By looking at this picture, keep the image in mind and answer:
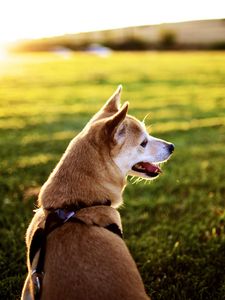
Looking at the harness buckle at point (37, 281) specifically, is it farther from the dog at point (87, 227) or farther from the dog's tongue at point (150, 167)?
the dog's tongue at point (150, 167)

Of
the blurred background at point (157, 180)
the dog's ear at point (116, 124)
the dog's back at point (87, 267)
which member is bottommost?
the blurred background at point (157, 180)

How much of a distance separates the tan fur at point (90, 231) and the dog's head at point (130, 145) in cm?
1

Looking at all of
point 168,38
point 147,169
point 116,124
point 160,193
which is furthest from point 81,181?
point 168,38

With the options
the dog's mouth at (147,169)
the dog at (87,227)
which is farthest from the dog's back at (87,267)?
the dog's mouth at (147,169)

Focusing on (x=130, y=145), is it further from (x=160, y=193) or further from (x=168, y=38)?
(x=168, y=38)

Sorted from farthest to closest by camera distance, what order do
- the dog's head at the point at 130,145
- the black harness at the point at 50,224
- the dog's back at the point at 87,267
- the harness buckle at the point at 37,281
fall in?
the dog's head at the point at 130,145 < the black harness at the point at 50,224 < the harness buckle at the point at 37,281 < the dog's back at the point at 87,267

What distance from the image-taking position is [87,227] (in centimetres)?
341

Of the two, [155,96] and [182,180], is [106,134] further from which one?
[155,96]

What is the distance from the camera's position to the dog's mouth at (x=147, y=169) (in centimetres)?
469

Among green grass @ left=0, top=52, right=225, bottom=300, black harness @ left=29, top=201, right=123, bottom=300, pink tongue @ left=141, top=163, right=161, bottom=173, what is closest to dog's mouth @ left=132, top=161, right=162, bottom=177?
pink tongue @ left=141, top=163, right=161, bottom=173

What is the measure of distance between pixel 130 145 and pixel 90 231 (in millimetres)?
1346

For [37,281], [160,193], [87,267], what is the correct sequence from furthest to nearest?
[160,193]
[37,281]
[87,267]

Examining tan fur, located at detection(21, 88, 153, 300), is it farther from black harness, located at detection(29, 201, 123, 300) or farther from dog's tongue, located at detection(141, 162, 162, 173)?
dog's tongue, located at detection(141, 162, 162, 173)

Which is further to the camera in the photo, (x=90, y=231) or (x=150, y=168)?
(x=150, y=168)
